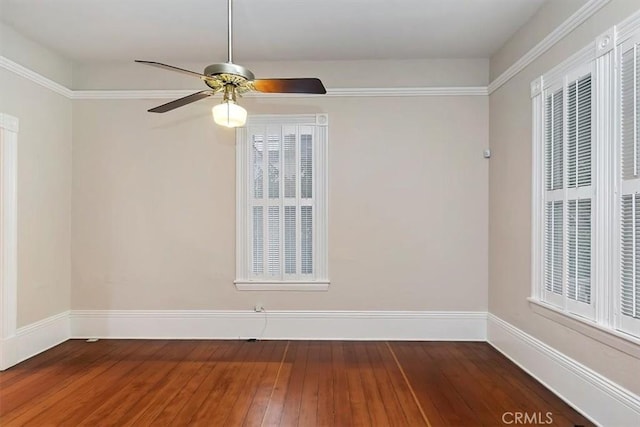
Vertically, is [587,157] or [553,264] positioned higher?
[587,157]

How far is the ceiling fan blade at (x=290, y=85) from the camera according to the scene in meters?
2.47

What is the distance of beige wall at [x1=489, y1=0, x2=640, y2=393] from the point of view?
241 cm

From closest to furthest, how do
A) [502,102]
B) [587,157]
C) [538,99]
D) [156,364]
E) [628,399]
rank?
1. [628,399]
2. [587,157]
3. [538,99]
4. [156,364]
5. [502,102]

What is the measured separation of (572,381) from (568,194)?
1.33 meters

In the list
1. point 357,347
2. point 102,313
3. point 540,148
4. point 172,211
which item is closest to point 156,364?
point 102,313

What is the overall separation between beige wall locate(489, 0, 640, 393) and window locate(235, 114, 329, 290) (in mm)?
1798

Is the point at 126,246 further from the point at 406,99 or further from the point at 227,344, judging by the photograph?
the point at 406,99

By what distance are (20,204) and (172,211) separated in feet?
4.45

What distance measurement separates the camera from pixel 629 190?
2232 mm

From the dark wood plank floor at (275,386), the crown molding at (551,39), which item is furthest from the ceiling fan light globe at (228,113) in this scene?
the crown molding at (551,39)

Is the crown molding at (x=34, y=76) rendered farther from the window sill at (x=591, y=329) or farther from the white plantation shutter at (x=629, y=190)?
the window sill at (x=591, y=329)

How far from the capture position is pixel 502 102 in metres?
3.89

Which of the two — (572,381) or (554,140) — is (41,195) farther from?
(572,381)

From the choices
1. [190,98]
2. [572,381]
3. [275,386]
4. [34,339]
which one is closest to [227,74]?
[190,98]
